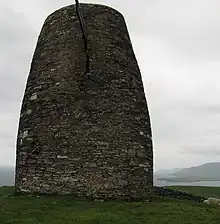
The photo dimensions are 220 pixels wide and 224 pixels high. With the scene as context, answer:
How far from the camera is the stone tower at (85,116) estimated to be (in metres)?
15.0

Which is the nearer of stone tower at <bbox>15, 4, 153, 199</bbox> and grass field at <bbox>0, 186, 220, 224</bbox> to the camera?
grass field at <bbox>0, 186, 220, 224</bbox>

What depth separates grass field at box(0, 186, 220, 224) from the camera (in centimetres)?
1131

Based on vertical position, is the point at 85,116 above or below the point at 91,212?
above

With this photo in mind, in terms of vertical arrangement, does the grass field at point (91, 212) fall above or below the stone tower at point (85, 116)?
below

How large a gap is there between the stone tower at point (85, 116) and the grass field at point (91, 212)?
939 mm

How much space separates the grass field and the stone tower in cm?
94

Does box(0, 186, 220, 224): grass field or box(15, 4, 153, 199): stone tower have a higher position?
box(15, 4, 153, 199): stone tower

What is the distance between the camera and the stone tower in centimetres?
1502

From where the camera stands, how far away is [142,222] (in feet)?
37.0

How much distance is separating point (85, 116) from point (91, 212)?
13.0ft

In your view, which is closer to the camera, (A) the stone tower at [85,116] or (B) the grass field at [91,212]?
(B) the grass field at [91,212]

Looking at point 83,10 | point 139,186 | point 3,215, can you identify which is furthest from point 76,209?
point 83,10

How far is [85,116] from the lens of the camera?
50.6 ft

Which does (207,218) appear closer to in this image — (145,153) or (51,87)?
(145,153)
